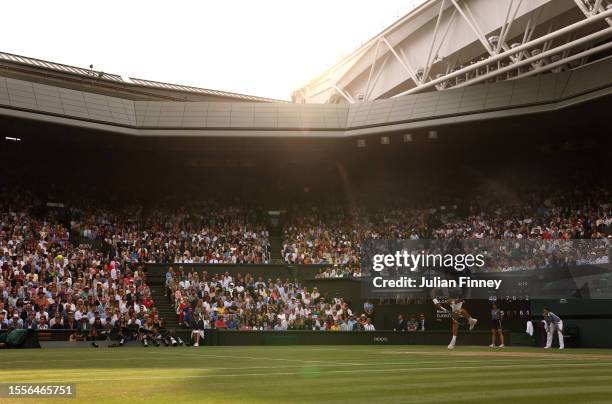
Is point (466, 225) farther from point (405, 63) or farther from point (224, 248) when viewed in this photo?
point (224, 248)

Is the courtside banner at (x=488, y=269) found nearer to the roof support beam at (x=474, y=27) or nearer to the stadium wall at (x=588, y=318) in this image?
the stadium wall at (x=588, y=318)

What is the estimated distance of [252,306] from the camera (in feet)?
122

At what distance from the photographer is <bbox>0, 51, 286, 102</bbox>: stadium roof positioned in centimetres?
4723

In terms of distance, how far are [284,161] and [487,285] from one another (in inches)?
753

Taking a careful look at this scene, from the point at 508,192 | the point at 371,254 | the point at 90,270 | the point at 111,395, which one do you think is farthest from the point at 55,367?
the point at 508,192

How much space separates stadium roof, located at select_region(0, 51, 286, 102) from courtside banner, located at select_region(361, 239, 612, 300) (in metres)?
20.1

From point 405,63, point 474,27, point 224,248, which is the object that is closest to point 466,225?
point 405,63

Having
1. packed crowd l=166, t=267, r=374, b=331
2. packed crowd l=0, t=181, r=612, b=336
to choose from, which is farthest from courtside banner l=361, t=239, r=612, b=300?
packed crowd l=166, t=267, r=374, b=331

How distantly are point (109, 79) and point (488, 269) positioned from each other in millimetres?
28499

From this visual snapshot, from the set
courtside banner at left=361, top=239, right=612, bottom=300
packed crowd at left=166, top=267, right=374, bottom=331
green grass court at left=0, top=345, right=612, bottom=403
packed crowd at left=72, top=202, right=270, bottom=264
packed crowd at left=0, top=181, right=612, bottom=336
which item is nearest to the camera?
green grass court at left=0, top=345, right=612, bottom=403

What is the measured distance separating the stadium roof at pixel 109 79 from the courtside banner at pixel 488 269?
2008 centimetres

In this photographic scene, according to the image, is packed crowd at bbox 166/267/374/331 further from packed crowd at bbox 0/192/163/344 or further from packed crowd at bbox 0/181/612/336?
packed crowd at bbox 0/192/163/344

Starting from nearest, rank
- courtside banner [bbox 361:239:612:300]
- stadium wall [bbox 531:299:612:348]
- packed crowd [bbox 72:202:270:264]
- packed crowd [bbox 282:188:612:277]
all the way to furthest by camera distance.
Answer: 1. stadium wall [bbox 531:299:612:348]
2. courtside banner [bbox 361:239:612:300]
3. packed crowd [bbox 282:188:612:277]
4. packed crowd [bbox 72:202:270:264]

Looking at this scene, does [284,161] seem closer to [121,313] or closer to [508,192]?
[508,192]
